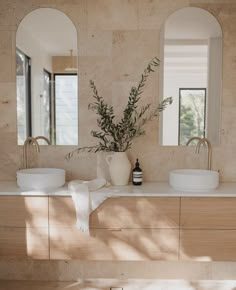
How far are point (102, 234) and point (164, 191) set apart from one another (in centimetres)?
54

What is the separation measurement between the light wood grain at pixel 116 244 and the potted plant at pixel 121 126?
43 centimetres

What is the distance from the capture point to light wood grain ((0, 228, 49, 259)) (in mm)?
2281

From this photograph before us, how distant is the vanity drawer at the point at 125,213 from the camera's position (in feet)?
7.32

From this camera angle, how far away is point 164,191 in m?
2.28

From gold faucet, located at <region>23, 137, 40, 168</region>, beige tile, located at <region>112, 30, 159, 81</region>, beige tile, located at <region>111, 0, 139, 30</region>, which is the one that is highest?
beige tile, located at <region>111, 0, 139, 30</region>

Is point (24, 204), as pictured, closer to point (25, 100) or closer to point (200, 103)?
point (25, 100)

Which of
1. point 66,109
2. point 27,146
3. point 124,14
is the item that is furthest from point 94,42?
point 27,146

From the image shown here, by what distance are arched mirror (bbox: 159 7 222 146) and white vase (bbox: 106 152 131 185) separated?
0.38m

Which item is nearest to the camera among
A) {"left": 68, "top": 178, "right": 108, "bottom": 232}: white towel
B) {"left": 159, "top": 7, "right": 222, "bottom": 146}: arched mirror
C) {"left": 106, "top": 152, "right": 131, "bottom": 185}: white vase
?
{"left": 68, "top": 178, "right": 108, "bottom": 232}: white towel

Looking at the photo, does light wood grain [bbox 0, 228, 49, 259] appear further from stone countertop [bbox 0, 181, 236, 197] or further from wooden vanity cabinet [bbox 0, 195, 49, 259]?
stone countertop [bbox 0, 181, 236, 197]

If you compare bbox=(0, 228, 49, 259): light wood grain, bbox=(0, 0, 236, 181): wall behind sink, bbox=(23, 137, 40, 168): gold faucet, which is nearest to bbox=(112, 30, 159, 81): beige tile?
bbox=(0, 0, 236, 181): wall behind sink

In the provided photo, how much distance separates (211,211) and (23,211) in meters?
1.33

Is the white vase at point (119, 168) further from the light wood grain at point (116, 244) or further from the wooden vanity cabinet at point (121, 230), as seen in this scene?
the light wood grain at point (116, 244)

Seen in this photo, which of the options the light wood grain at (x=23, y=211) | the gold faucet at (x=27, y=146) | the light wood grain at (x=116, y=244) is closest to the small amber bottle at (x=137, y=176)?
the light wood grain at (x=116, y=244)
